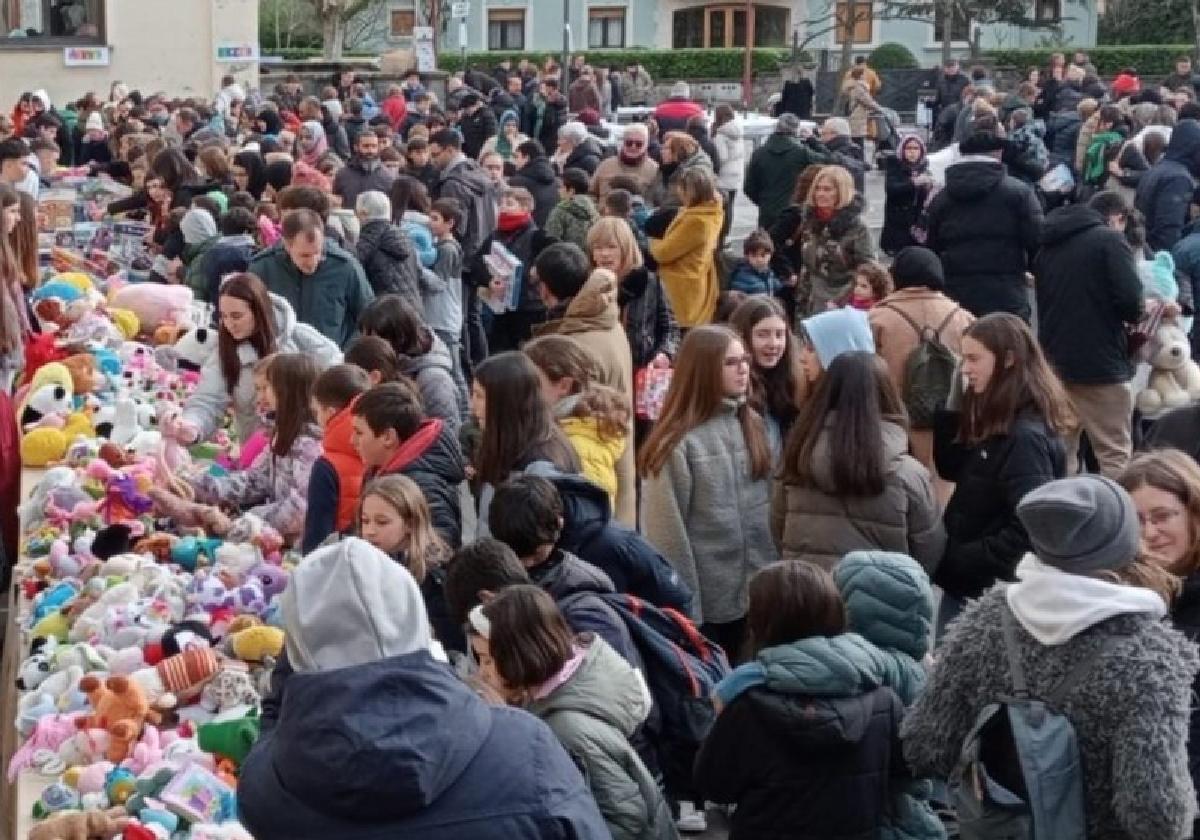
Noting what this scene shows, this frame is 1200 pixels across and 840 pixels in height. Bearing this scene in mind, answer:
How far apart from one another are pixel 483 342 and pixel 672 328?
254 centimetres

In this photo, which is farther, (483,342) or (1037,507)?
(483,342)

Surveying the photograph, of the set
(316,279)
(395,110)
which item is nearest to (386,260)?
(316,279)

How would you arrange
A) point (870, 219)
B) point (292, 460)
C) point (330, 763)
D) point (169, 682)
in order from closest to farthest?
point (330, 763) → point (169, 682) → point (292, 460) → point (870, 219)

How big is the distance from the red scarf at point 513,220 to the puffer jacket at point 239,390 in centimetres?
398

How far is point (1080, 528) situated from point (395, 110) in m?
20.7

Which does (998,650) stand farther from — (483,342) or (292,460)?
(483,342)

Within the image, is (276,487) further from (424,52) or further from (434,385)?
(424,52)

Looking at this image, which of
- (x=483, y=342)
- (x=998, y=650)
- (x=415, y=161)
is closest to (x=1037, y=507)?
(x=998, y=650)

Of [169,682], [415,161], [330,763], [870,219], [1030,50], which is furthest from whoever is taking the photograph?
[1030,50]

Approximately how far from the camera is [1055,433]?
6.81 meters

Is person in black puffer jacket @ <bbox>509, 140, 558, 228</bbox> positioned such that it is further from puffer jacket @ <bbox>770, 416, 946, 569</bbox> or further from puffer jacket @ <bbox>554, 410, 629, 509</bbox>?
puffer jacket @ <bbox>770, 416, 946, 569</bbox>

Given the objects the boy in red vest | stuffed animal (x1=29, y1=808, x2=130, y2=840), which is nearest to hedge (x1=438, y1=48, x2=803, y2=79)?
the boy in red vest

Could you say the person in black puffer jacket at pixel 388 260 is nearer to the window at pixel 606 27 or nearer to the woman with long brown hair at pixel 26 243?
the woman with long brown hair at pixel 26 243

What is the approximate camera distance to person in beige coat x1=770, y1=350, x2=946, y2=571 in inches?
256
